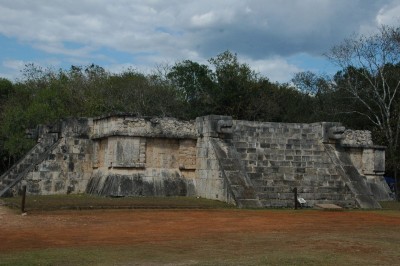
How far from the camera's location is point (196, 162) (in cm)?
2094

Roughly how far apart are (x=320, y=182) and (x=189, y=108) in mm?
20714

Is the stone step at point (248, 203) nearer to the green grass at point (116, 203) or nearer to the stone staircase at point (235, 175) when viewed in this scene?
the stone staircase at point (235, 175)

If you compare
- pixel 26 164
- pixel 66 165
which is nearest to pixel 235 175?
pixel 66 165

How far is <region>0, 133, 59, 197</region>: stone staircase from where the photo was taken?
66.7ft

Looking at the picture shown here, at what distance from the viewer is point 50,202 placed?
16594 millimetres

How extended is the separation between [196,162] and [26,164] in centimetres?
718

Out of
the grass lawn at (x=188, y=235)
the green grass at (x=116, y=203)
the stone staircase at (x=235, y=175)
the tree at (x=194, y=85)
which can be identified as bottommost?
the grass lawn at (x=188, y=235)

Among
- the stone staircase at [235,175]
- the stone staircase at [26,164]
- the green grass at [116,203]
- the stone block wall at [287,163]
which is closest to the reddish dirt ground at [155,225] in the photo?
the green grass at [116,203]

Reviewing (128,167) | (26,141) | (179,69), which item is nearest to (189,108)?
(179,69)

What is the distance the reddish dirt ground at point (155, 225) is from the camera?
10398mm

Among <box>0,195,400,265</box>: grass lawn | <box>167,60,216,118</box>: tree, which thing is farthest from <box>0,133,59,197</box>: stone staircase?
<box>167,60,216,118</box>: tree

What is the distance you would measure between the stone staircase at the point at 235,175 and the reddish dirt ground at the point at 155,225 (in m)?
1.21

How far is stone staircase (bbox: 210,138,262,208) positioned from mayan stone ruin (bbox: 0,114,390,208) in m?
0.04

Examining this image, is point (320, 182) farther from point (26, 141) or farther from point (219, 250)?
point (26, 141)
